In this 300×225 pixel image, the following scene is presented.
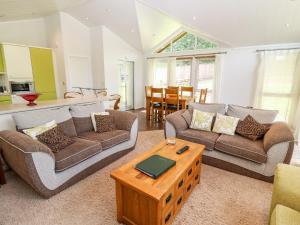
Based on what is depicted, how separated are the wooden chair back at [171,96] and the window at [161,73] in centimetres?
193

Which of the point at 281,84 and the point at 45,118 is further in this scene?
the point at 281,84

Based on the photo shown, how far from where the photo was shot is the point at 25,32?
15.8ft

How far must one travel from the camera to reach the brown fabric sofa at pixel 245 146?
212 cm

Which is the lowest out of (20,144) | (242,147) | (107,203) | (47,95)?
(107,203)

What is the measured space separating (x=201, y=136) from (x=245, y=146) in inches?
24.2

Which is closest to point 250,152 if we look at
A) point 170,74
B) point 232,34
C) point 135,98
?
point 232,34

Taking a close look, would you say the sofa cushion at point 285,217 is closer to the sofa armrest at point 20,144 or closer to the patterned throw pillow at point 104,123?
the sofa armrest at point 20,144

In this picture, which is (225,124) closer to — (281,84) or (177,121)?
(177,121)

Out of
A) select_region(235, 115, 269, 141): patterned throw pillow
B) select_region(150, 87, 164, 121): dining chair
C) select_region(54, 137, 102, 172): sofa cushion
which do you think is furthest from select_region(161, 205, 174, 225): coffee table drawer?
select_region(150, 87, 164, 121): dining chair

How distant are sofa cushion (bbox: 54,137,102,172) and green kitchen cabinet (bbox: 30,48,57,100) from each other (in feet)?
10.7

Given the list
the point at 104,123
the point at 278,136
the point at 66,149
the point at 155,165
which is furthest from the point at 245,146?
the point at 66,149

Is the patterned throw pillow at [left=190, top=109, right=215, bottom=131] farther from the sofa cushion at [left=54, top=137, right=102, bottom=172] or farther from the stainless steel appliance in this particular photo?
the stainless steel appliance

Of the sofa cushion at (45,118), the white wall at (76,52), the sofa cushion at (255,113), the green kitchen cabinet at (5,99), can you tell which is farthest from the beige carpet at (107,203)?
the white wall at (76,52)

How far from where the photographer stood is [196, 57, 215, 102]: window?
5.41 meters
